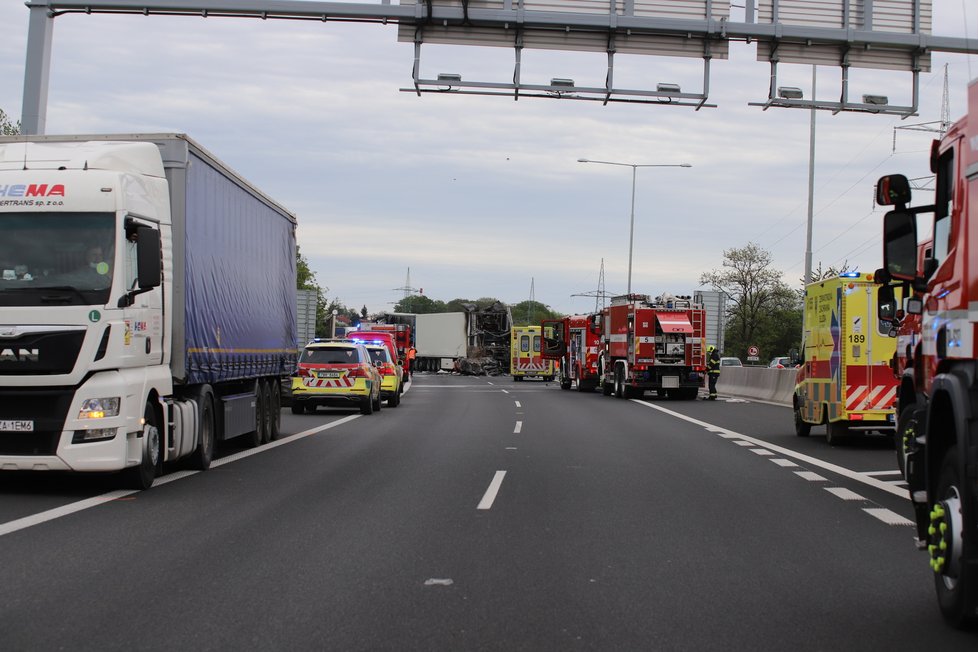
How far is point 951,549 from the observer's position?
564cm

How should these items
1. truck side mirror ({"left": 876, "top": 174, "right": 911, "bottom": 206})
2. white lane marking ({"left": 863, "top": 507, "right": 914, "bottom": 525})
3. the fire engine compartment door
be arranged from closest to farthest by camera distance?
truck side mirror ({"left": 876, "top": 174, "right": 911, "bottom": 206}) < white lane marking ({"left": 863, "top": 507, "right": 914, "bottom": 525}) < the fire engine compartment door

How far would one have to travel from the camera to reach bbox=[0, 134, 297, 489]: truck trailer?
10.4 metres

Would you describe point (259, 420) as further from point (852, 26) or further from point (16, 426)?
point (852, 26)

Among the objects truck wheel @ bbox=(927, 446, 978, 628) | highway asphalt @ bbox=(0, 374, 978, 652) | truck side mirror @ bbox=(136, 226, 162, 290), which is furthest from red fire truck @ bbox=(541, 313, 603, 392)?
truck wheel @ bbox=(927, 446, 978, 628)

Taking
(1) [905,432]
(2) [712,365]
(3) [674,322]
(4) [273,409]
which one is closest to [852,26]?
(1) [905,432]

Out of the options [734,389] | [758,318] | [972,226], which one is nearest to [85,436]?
[972,226]

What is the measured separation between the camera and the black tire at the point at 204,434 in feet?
42.8

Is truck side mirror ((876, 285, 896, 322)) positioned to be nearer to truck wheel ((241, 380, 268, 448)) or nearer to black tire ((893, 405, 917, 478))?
black tire ((893, 405, 917, 478))

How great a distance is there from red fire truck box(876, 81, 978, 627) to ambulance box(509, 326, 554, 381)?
165ft

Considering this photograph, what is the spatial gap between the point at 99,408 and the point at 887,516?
747cm

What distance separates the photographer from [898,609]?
21.0ft

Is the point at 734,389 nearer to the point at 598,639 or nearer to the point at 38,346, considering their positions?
the point at 38,346

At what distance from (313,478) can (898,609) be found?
7.62 m

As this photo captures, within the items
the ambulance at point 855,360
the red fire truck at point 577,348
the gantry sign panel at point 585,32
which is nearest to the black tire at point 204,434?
the gantry sign panel at point 585,32
